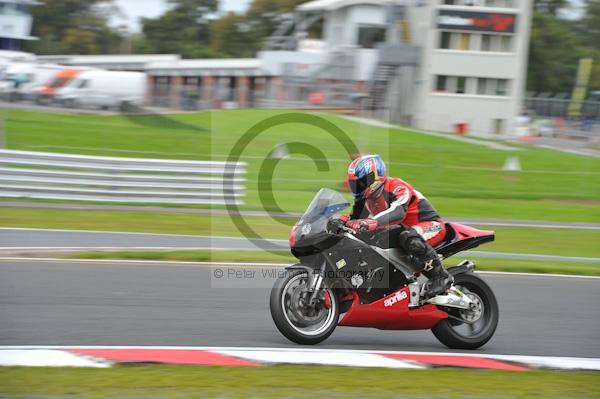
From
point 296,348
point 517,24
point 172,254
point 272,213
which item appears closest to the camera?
point 296,348

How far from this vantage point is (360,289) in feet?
23.7

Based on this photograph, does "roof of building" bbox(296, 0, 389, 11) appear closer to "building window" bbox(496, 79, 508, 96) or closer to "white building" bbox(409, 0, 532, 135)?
"white building" bbox(409, 0, 532, 135)

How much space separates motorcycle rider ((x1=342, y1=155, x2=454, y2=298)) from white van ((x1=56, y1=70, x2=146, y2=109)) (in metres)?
31.1

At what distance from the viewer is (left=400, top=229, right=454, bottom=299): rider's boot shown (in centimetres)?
722

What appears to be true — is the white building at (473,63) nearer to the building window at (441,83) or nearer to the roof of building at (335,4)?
the building window at (441,83)

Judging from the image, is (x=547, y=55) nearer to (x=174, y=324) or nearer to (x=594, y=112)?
(x=594, y=112)

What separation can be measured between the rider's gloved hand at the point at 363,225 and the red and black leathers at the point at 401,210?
0.19ft

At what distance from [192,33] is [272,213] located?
56.0 metres

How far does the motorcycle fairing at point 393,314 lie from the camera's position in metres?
7.15

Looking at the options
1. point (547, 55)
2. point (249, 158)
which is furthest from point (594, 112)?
point (249, 158)

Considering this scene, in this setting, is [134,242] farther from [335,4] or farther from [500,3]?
[335,4]

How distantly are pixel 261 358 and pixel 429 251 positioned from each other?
5.84ft

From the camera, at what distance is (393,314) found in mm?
7254

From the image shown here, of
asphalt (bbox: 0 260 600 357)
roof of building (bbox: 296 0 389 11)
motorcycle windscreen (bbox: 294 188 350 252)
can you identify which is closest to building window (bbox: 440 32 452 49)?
roof of building (bbox: 296 0 389 11)
